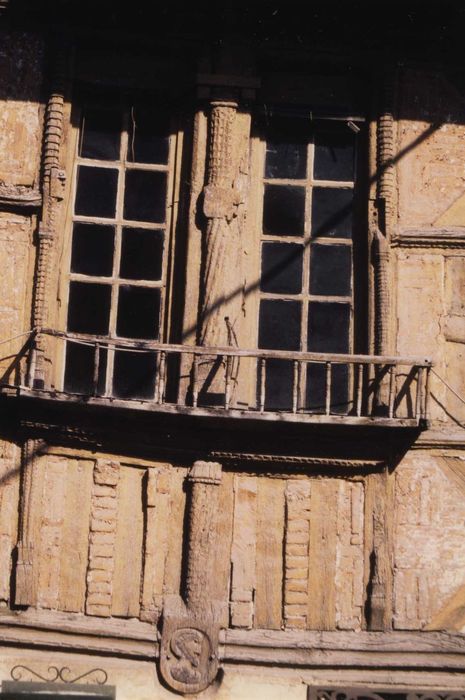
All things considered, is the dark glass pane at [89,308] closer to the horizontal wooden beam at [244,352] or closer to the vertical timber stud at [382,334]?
the horizontal wooden beam at [244,352]

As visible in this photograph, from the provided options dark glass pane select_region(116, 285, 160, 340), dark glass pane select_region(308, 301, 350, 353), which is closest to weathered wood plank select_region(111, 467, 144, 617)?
dark glass pane select_region(116, 285, 160, 340)

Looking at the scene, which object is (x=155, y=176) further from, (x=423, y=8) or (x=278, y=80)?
(x=423, y=8)

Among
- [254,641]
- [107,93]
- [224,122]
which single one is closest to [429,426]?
[254,641]

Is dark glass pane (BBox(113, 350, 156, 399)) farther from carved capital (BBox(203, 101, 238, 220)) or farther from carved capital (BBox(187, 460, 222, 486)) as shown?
carved capital (BBox(203, 101, 238, 220))

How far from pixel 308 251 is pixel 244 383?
1002 mm

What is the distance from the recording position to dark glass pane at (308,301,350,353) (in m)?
9.04

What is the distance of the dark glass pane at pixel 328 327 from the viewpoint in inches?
356

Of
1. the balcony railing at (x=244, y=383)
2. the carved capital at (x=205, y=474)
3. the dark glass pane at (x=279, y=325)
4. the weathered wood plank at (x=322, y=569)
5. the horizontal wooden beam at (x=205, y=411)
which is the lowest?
the weathered wood plank at (x=322, y=569)

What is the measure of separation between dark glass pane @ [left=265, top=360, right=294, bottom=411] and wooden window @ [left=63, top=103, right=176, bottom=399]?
0.74 metres

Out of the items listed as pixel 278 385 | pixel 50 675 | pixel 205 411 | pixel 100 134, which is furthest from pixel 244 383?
pixel 50 675

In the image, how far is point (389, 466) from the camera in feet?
28.5

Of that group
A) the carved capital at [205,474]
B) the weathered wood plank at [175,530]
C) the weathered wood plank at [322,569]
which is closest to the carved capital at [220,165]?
the carved capital at [205,474]

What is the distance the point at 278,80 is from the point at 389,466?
8.72ft

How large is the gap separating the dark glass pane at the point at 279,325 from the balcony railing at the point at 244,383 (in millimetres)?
122
